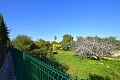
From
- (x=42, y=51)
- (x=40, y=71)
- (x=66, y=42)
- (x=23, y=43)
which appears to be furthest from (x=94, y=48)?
(x=66, y=42)

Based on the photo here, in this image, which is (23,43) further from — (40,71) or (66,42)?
(66,42)

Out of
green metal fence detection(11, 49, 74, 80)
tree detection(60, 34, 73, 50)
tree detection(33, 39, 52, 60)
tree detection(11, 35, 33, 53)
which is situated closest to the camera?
green metal fence detection(11, 49, 74, 80)

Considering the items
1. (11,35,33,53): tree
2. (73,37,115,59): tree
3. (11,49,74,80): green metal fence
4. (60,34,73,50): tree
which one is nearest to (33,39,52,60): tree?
(11,35,33,53): tree

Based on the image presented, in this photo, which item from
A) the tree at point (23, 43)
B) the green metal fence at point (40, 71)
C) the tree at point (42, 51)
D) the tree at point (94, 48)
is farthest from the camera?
the tree at point (94, 48)

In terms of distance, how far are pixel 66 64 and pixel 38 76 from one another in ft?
86.8

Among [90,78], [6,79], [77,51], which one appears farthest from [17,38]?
[6,79]

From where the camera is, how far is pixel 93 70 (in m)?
24.7

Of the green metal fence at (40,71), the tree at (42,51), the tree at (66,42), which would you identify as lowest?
the green metal fence at (40,71)

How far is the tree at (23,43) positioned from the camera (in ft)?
124

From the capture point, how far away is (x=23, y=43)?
38250mm

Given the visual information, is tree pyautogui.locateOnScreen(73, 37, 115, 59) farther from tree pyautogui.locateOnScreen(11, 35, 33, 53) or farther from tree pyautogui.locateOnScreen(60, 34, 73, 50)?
tree pyautogui.locateOnScreen(60, 34, 73, 50)

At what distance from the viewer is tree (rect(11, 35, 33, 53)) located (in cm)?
3784

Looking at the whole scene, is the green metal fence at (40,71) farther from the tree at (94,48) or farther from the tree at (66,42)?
the tree at (66,42)

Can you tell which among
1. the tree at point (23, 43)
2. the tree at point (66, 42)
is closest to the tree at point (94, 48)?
the tree at point (23, 43)
